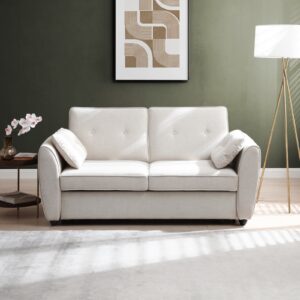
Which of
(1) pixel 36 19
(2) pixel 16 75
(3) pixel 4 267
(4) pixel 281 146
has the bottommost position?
(3) pixel 4 267

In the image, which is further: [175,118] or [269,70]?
[269,70]

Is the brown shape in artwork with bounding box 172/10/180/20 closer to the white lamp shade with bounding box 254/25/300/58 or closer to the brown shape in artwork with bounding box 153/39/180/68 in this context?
the brown shape in artwork with bounding box 153/39/180/68

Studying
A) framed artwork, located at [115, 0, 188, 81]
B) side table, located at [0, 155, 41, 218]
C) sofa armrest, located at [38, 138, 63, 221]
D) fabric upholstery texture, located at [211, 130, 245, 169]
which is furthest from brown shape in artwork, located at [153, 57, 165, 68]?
sofa armrest, located at [38, 138, 63, 221]

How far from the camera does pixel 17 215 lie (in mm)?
5414

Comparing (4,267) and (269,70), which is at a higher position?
(269,70)

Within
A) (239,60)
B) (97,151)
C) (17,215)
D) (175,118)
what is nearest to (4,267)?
(17,215)

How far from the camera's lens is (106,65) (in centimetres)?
697

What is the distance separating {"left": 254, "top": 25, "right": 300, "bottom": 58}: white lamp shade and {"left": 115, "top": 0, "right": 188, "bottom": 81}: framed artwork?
1510 millimetres

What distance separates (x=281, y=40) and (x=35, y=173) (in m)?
3.04

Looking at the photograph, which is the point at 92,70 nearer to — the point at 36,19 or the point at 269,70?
the point at 36,19

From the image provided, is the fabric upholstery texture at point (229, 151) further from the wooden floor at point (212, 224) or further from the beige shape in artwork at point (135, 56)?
the beige shape in artwork at point (135, 56)

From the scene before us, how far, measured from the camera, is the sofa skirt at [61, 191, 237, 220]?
197 inches

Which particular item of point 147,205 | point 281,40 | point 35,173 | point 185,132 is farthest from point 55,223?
point 281,40

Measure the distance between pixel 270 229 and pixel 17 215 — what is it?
1987 mm
